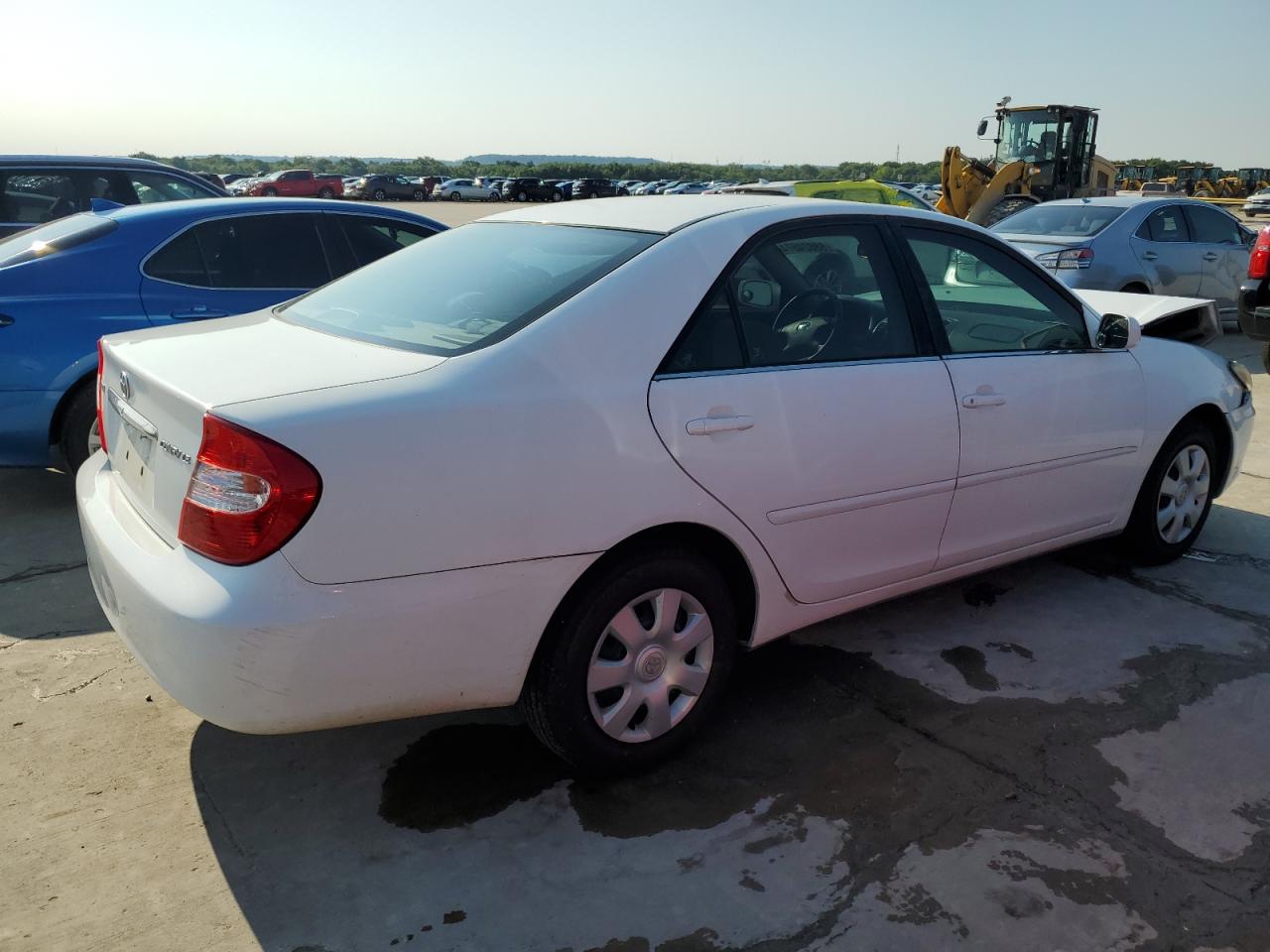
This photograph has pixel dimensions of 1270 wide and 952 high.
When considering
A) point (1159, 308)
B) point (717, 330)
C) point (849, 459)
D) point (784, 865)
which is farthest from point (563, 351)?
point (1159, 308)

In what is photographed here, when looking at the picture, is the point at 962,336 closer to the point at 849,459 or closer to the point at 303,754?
the point at 849,459

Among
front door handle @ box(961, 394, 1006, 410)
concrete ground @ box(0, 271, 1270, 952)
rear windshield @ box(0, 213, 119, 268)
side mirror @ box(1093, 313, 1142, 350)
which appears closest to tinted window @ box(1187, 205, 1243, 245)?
side mirror @ box(1093, 313, 1142, 350)

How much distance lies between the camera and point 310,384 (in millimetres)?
2492

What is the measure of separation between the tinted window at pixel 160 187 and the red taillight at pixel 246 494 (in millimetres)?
6916

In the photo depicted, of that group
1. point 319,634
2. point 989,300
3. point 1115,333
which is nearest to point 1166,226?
point 1115,333

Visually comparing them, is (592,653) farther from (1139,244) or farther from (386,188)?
(386,188)

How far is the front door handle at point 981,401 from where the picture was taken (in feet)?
11.4

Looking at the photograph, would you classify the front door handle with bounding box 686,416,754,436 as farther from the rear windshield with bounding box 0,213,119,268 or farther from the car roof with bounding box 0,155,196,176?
the car roof with bounding box 0,155,196,176

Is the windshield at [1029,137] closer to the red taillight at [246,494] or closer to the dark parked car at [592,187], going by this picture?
the red taillight at [246,494]

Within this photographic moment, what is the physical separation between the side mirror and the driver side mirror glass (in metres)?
1.55

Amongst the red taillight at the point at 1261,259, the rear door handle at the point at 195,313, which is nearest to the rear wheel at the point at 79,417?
the rear door handle at the point at 195,313

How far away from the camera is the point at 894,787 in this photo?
2941mm

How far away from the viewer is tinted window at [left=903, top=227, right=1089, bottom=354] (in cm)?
361

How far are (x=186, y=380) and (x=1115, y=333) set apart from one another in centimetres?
330
